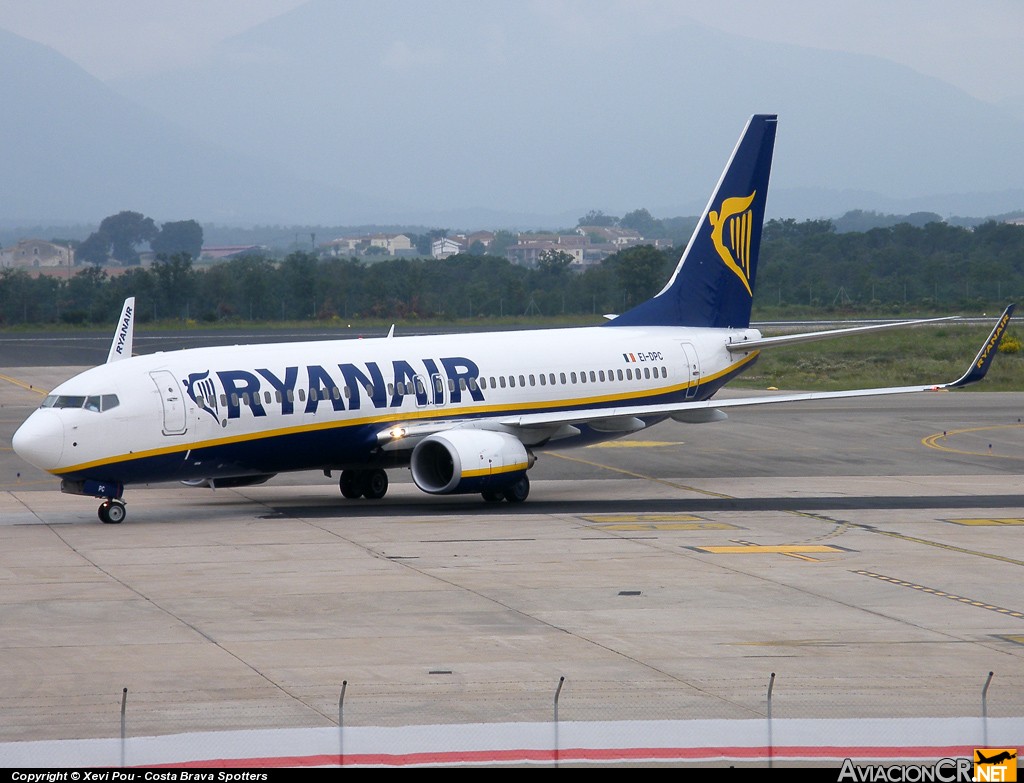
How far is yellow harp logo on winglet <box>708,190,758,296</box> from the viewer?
1768 inches

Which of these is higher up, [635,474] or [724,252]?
[724,252]

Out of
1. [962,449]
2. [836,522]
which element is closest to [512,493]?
[836,522]

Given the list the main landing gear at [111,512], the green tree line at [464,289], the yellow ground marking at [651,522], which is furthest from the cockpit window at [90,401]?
the green tree line at [464,289]

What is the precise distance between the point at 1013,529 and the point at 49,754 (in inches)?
952

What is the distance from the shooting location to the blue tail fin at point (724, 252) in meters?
44.5

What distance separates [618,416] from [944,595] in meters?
14.3

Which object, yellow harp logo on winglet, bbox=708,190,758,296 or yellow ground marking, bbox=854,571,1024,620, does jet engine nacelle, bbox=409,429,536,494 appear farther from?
yellow harp logo on winglet, bbox=708,190,758,296

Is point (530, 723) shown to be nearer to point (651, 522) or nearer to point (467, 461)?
point (651, 522)

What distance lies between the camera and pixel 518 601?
2470 centimetres

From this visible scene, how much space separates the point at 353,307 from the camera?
133 metres

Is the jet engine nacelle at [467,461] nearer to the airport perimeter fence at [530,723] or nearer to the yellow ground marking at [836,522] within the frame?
the yellow ground marking at [836,522]

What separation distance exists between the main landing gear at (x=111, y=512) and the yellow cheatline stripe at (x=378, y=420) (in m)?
1.20

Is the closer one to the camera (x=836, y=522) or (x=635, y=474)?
(x=836, y=522)

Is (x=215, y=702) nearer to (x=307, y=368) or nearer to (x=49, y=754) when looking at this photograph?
(x=49, y=754)
